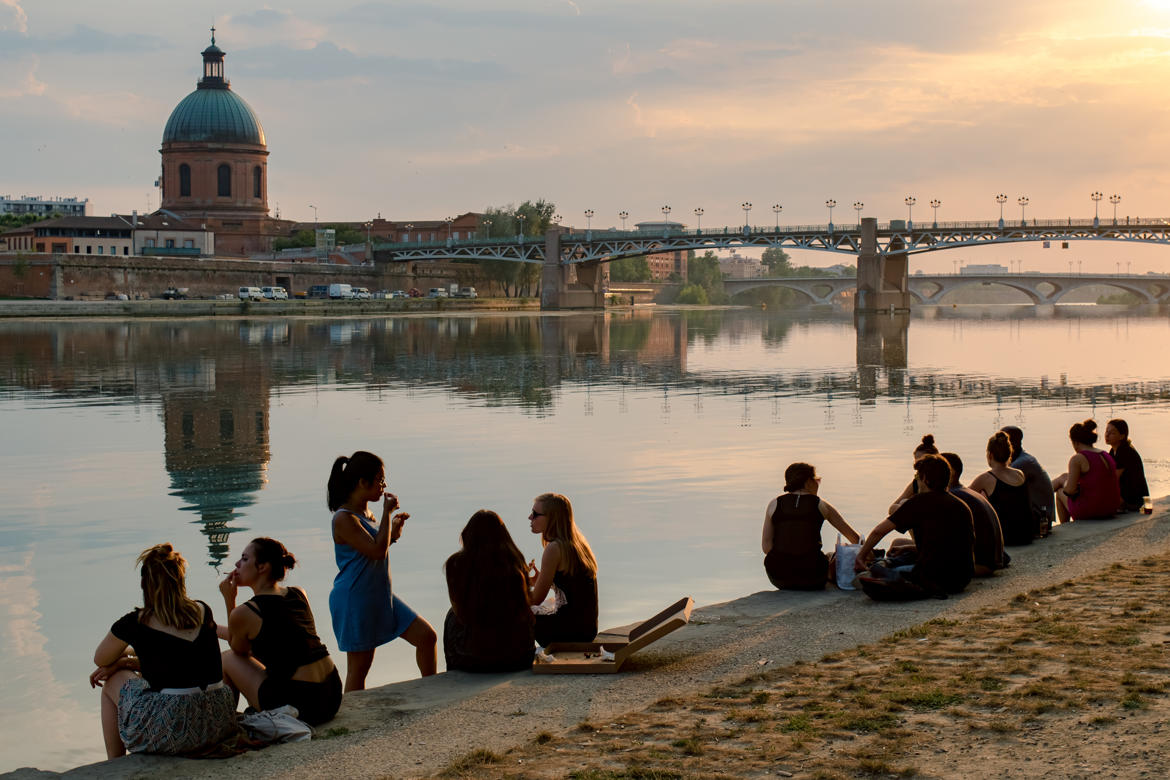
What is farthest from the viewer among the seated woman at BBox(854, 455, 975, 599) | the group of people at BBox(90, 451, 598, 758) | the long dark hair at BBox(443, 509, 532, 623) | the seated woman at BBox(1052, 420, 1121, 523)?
the seated woman at BBox(1052, 420, 1121, 523)

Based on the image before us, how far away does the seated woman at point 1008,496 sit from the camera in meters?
10.3

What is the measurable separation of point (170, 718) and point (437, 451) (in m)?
12.3

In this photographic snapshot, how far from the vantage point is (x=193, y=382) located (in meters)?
29.0

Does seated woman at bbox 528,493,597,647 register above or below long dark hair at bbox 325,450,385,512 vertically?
below

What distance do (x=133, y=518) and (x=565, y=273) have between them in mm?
99089

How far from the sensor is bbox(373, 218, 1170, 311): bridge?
96312 millimetres

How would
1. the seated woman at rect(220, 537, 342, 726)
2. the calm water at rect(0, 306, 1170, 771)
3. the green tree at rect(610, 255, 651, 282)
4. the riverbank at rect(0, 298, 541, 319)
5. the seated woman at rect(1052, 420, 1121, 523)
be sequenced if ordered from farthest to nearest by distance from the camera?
the green tree at rect(610, 255, 651, 282) < the riverbank at rect(0, 298, 541, 319) < the seated woman at rect(1052, 420, 1121, 523) < the calm water at rect(0, 306, 1170, 771) < the seated woman at rect(220, 537, 342, 726)

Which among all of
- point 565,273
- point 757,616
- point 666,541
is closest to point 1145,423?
point 666,541

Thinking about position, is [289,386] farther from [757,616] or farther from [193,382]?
[757,616]

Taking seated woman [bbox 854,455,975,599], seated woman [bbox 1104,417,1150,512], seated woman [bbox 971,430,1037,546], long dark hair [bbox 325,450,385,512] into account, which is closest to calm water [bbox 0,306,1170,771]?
long dark hair [bbox 325,450,385,512]

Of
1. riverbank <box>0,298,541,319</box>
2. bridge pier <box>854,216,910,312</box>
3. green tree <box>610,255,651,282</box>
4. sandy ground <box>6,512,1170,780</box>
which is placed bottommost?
sandy ground <box>6,512,1170,780</box>

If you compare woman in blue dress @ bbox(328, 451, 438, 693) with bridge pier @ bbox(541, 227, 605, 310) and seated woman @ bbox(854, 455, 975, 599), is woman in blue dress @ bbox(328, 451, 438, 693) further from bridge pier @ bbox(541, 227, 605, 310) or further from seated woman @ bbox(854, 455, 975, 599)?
bridge pier @ bbox(541, 227, 605, 310)

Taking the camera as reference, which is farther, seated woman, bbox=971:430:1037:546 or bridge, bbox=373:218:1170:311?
bridge, bbox=373:218:1170:311

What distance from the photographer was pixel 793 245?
103m
